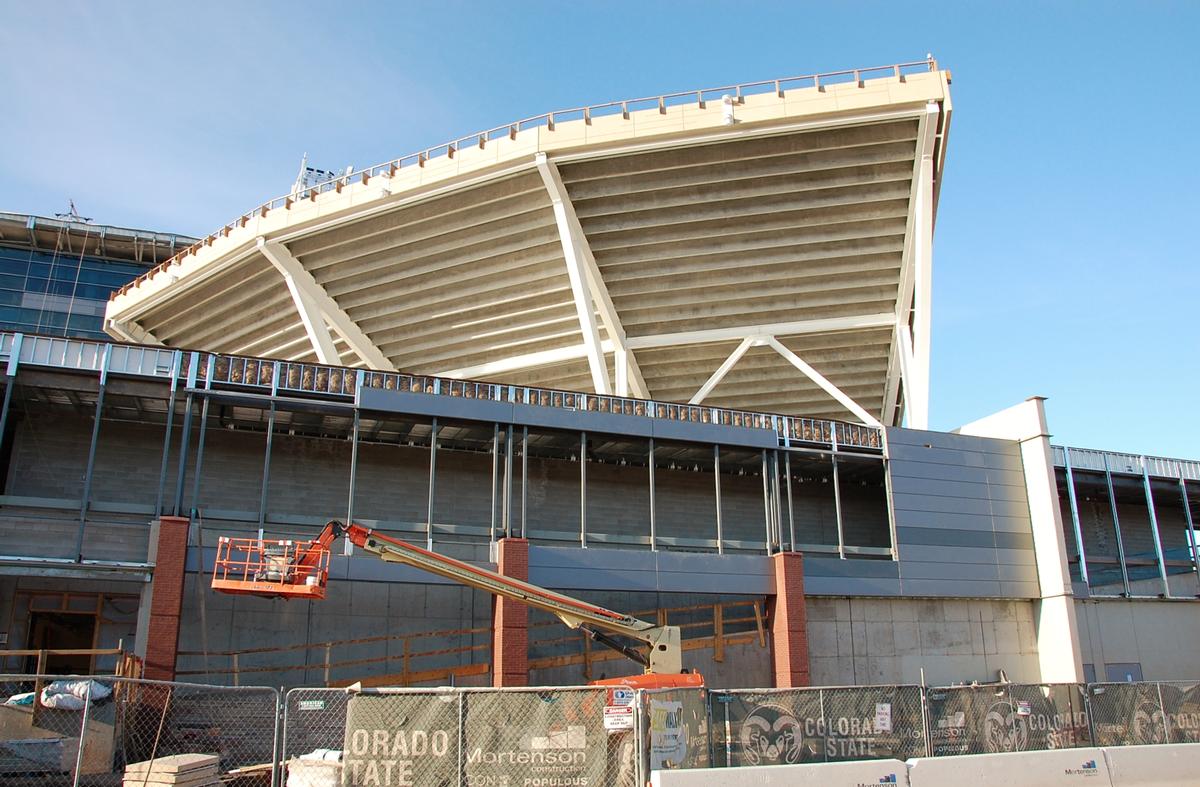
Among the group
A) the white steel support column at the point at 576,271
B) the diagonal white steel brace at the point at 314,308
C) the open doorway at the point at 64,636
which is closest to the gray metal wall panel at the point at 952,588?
the white steel support column at the point at 576,271

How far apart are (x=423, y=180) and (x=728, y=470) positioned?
14352 millimetres

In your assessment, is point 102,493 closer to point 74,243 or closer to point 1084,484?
point 1084,484

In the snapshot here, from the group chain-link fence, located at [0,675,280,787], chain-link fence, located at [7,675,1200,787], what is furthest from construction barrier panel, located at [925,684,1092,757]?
chain-link fence, located at [0,675,280,787]

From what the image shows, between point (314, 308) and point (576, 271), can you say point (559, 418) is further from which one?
point (314, 308)

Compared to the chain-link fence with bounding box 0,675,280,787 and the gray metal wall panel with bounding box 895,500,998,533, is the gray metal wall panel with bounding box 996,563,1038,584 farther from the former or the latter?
the chain-link fence with bounding box 0,675,280,787

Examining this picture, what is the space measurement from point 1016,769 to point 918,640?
16748 millimetres

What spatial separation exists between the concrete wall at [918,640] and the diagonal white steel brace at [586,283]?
10.9 m

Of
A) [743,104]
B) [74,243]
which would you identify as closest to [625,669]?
[743,104]

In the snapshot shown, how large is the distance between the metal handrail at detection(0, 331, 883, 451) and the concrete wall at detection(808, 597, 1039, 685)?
5718mm

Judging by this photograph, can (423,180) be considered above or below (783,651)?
above

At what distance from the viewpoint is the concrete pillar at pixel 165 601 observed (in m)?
20.8

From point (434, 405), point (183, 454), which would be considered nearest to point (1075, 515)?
point (434, 405)

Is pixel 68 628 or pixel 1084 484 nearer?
pixel 68 628

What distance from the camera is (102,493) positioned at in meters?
26.8
